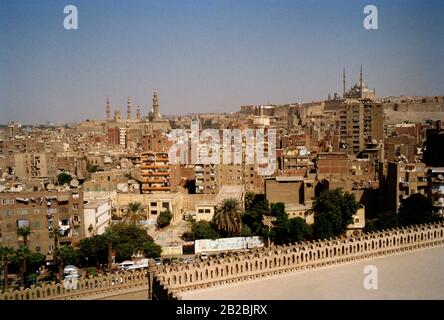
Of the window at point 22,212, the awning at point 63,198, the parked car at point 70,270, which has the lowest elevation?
the parked car at point 70,270

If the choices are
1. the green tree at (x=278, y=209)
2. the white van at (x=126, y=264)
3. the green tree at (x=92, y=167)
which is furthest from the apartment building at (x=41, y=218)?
the green tree at (x=92, y=167)

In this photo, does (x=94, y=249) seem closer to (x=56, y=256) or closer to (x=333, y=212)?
(x=56, y=256)

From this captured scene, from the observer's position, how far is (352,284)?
5129 mm

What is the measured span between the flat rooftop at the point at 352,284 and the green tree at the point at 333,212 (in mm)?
2909

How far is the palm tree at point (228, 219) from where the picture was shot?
9617mm

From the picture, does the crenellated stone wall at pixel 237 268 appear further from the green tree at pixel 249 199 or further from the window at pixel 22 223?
the green tree at pixel 249 199

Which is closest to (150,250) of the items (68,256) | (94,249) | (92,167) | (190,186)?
(94,249)

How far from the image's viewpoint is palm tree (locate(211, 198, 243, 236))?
31.6 feet

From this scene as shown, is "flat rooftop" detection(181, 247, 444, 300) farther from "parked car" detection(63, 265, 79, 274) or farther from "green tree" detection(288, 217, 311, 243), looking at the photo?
"green tree" detection(288, 217, 311, 243)

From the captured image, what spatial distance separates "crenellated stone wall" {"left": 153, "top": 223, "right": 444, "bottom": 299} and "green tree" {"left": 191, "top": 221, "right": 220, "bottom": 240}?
3.41m

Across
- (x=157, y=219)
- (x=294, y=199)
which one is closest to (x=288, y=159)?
(x=294, y=199)

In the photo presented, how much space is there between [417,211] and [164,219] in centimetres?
499

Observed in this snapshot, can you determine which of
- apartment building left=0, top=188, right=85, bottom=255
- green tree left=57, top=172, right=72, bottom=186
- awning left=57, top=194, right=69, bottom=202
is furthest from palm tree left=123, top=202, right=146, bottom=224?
green tree left=57, top=172, right=72, bottom=186
